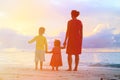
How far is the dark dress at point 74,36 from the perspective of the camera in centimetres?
682

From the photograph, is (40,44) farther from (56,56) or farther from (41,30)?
(56,56)

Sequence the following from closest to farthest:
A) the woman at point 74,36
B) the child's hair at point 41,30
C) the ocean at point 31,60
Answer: the woman at point 74,36 → the child's hair at point 41,30 → the ocean at point 31,60

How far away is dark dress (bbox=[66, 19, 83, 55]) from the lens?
269 inches

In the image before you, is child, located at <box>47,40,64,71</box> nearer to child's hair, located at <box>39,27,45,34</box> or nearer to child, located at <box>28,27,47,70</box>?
child, located at <box>28,27,47,70</box>

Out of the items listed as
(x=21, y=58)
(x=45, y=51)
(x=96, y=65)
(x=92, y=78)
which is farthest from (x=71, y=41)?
(x=21, y=58)

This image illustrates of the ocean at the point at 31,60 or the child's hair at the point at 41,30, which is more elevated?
the child's hair at the point at 41,30

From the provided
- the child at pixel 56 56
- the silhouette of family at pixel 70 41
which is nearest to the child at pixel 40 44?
the silhouette of family at pixel 70 41

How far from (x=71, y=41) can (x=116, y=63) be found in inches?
93.7

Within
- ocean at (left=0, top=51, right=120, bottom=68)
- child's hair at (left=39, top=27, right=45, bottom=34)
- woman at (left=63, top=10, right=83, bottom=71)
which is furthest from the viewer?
ocean at (left=0, top=51, right=120, bottom=68)

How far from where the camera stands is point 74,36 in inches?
271

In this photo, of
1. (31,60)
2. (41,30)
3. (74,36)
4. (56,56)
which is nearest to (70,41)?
(74,36)

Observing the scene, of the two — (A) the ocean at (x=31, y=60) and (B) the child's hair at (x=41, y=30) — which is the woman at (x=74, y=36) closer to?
(B) the child's hair at (x=41, y=30)

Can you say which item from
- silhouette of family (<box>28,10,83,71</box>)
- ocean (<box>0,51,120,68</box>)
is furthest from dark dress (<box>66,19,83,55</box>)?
ocean (<box>0,51,120,68</box>)

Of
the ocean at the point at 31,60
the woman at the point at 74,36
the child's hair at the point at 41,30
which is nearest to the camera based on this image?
the woman at the point at 74,36
